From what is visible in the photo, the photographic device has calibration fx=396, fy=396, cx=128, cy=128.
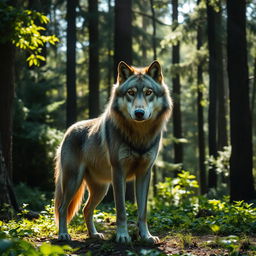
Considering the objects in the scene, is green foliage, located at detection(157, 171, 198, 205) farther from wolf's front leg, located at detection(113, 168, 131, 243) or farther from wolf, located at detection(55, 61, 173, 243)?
wolf's front leg, located at detection(113, 168, 131, 243)

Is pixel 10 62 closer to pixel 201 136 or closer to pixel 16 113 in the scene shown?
pixel 16 113

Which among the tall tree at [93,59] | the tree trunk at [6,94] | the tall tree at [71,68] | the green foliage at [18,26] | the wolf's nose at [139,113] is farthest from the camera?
the tall tree at [93,59]

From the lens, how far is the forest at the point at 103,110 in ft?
18.1

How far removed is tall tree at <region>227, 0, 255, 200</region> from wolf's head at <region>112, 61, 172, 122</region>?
4627 millimetres

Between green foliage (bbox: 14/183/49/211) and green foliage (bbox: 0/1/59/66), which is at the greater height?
green foliage (bbox: 0/1/59/66)

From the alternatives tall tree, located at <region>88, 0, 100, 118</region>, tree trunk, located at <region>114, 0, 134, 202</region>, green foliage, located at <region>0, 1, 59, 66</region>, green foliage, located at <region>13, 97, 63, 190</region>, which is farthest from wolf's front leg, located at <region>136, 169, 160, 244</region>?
tall tree, located at <region>88, 0, 100, 118</region>

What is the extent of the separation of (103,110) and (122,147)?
4.83 meters

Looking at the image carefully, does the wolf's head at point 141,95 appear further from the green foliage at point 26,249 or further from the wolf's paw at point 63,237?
the green foliage at point 26,249

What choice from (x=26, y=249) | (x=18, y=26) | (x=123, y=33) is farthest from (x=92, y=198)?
(x=123, y=33)

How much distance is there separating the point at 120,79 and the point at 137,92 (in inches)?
19.2

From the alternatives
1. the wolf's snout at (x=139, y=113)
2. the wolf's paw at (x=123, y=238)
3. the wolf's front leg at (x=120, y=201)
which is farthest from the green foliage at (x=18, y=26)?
the wolf's paw at (x=123, y=238)

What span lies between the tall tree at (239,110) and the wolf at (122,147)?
15.0ft

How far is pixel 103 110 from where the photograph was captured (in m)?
10.3

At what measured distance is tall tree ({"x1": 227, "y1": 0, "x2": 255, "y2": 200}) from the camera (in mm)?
9891
